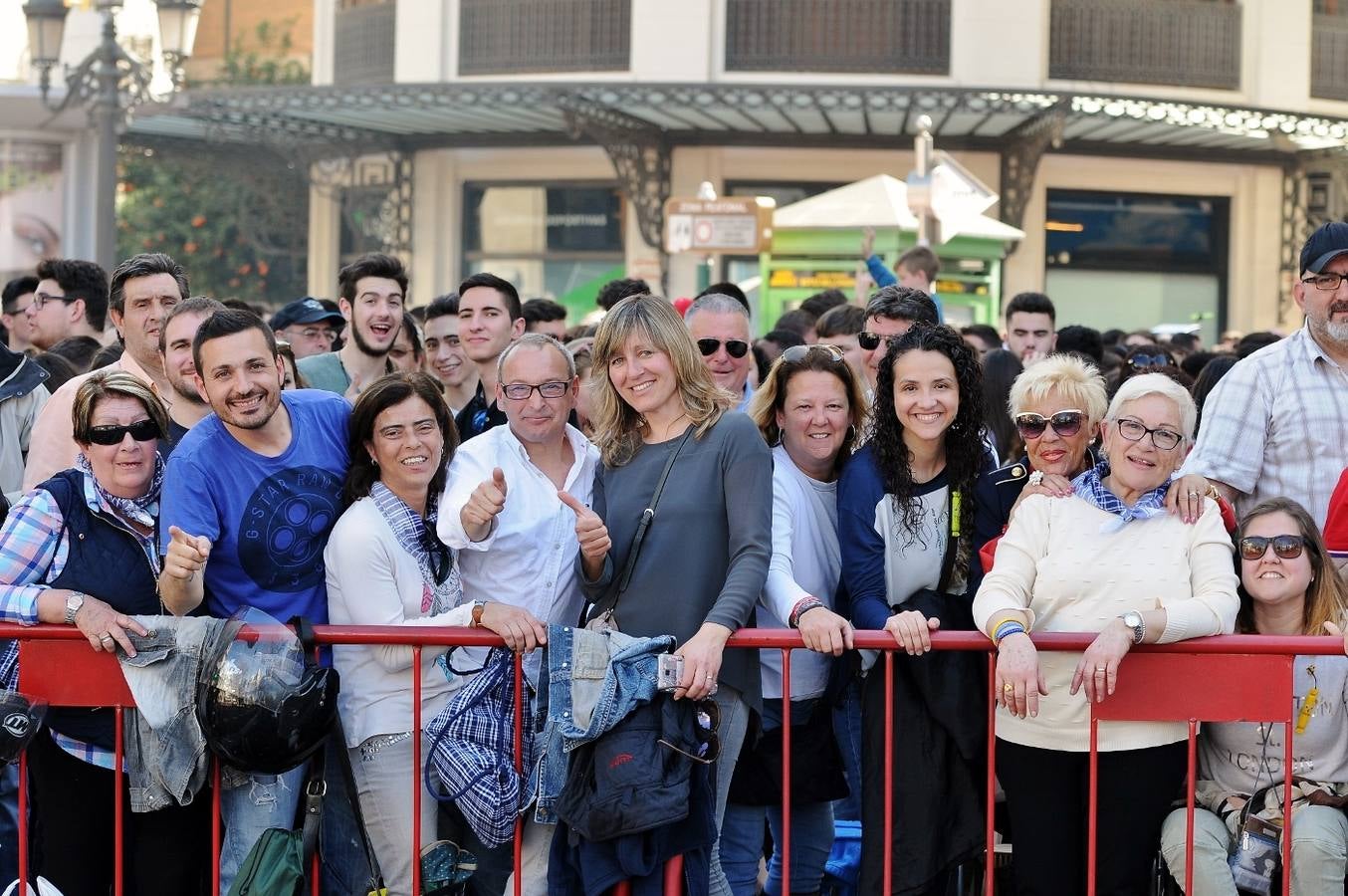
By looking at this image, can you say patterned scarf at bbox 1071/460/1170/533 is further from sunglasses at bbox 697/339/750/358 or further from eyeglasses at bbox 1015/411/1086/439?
sunglasses at bbox 697/339/750/358

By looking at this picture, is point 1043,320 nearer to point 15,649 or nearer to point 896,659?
point 896,659

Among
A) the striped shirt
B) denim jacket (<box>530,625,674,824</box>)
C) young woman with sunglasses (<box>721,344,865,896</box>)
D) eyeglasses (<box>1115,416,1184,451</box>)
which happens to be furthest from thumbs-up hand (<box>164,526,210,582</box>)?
the striped shirt

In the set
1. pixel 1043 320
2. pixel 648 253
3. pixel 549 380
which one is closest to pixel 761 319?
pixel 1043 320

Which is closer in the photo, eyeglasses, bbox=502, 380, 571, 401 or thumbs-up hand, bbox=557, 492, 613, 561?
thumbs-up hand, bbox=557, 492, 613, 561

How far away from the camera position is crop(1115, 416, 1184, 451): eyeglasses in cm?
449

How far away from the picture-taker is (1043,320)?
32.3ft

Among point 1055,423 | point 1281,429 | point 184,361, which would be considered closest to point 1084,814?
point 1055,423

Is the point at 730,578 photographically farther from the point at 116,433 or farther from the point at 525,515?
the point at 116,433

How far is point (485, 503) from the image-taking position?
4324 millimetres

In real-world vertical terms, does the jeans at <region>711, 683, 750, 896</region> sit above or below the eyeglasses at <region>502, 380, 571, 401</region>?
below

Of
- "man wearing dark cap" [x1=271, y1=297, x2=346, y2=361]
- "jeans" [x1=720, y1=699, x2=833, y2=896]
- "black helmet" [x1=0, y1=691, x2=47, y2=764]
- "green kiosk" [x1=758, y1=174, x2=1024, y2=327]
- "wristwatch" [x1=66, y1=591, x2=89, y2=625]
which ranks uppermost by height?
"green kiosk" [x1=758, y1=174, x2=1024, y2=327]

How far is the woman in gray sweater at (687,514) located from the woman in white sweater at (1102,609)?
67 centimetres

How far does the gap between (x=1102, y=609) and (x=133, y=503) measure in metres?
2.73

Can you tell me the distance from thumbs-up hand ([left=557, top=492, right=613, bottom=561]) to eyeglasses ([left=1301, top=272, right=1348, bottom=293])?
259 cm
